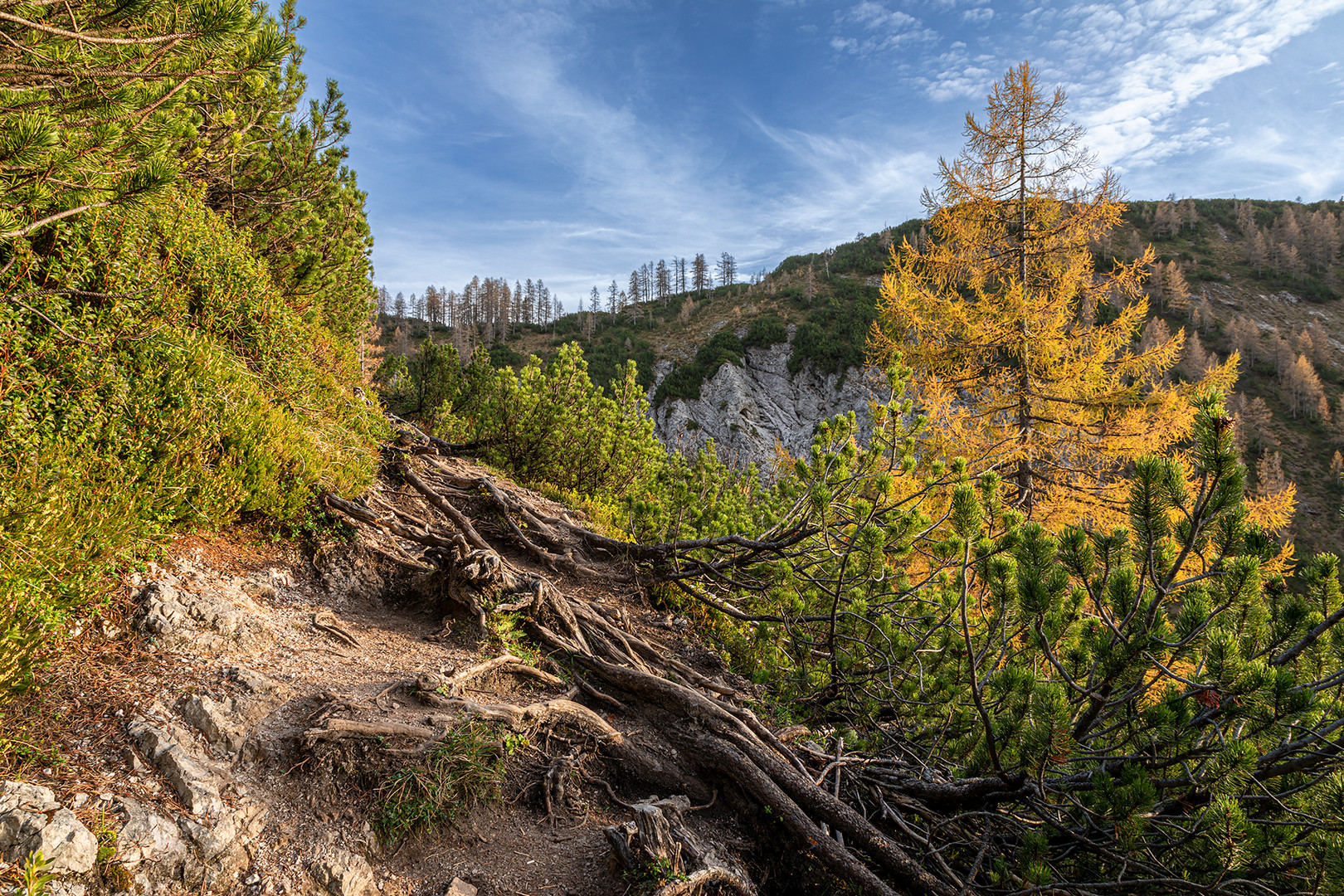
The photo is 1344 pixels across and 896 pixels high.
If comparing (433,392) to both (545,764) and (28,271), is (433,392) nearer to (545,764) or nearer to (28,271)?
(28,271)

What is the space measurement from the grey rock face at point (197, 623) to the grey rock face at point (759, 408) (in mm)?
45381

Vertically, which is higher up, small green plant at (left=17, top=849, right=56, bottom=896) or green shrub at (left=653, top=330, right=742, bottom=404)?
green shrub at (left=653, top=330, right=742, bottom=404)

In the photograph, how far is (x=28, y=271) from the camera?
3.20m

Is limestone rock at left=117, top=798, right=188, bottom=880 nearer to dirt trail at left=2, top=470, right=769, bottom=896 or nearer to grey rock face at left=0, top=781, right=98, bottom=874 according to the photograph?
dirt trail at left=2, top=470, right=769, bottom=896

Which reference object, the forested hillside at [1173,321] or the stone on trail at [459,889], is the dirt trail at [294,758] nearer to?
the stone on trail at [459,889]

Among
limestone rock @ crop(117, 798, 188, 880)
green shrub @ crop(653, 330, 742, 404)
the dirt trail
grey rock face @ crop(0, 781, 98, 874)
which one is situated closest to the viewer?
grey rock face @ crop(0, 781, 98, 874)

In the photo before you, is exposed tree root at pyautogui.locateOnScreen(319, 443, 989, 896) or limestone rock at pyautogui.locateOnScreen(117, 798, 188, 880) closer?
limestone rock at pyautogui.locateOnScreen(117, 798, 188, 880)

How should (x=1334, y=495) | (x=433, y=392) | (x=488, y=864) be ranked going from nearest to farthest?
1. (x=488, y=864)
2. (x=433, y=392)
3. (x=1334, y=495)

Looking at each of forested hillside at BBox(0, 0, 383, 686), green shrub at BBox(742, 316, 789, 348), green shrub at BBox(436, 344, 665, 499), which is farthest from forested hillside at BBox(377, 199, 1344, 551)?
forested hillside at BBox(0, 0, 383, 686)

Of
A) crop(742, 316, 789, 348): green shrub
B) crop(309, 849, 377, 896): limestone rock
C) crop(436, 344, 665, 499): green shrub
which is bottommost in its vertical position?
crop(309, 849, 377, 896): limestone rock

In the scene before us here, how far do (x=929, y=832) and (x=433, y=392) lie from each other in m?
14.5

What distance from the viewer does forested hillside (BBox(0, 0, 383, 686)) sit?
2.47 meters

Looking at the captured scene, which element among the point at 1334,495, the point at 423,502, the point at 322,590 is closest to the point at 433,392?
the point at 423,502

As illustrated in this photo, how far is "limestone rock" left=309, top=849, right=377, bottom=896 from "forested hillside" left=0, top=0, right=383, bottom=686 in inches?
58.1
